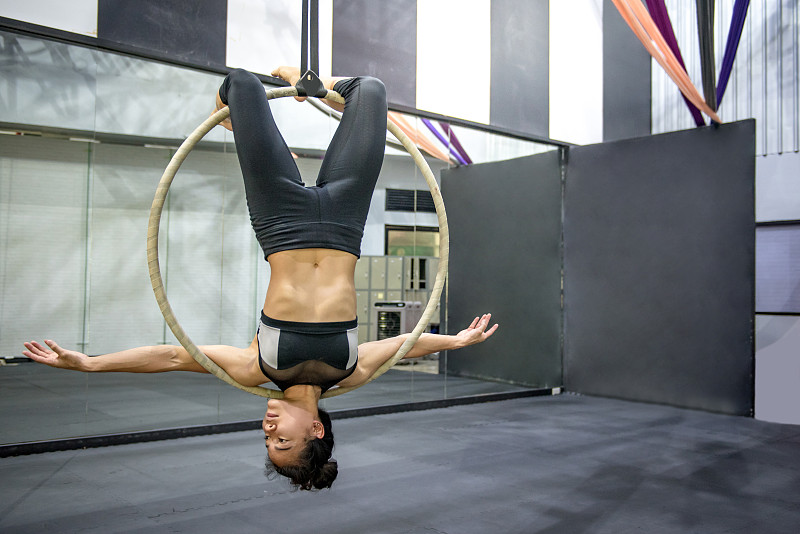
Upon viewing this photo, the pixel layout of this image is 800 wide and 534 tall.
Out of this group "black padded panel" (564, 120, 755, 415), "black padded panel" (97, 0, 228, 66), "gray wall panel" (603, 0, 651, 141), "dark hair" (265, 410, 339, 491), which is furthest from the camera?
"gray wall panel" (603, 0, 651, 141)

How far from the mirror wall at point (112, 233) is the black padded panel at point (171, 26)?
0.16 metres

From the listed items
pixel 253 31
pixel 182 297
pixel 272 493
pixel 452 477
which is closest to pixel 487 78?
pixel 253 31

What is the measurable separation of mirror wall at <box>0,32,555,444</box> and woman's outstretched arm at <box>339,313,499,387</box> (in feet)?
8.42

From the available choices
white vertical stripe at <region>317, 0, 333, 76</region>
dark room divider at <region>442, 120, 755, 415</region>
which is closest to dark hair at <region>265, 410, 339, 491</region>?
white vertical stripe at <region>317, 0, 333, 76</region>

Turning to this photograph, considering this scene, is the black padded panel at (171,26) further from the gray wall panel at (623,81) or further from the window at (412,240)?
the gray wall panel at (623,81)

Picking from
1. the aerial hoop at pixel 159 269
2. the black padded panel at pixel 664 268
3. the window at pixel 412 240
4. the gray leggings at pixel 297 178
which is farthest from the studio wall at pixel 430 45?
the gray leggings at pixel 297 178

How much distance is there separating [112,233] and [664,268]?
16.8 feet

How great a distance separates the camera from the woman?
103 inches

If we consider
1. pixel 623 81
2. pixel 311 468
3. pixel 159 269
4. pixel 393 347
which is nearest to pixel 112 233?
pixel 159 269

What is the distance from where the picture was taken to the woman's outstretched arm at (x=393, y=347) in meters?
2.94

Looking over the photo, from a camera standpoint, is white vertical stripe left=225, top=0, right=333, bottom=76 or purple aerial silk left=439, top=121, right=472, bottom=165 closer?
white vertical stripe left=225, top=0, right=333, bottom=76

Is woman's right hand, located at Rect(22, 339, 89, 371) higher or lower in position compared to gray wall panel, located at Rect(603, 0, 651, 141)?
lower

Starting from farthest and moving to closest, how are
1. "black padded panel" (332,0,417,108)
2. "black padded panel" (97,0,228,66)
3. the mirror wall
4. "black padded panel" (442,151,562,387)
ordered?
"black padded panel" (442,151,562,387)
"black padded panel" (332,0,417,108)
"black padded panel" (97,0,228,66)
the mirror wall

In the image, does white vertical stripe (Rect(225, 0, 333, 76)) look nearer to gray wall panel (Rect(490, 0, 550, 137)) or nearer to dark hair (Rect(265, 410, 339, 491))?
gray wall panel (Rect(490, 0, 550, 137))
